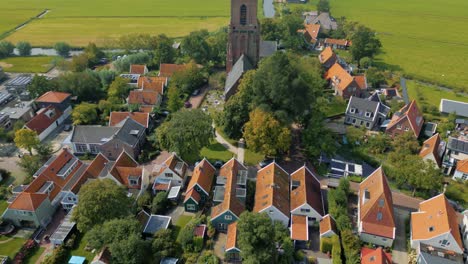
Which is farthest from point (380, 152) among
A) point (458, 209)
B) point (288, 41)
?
point (288, 41)

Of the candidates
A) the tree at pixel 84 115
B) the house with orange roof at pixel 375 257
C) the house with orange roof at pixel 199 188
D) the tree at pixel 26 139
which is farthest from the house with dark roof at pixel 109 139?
the house with orange roof at pixel 375 257

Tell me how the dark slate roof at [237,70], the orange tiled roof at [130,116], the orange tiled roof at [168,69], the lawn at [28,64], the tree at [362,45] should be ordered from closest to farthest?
the orange tiled roof at [130,116] < the dark slate roof at [237,70] < the orange tiled roof at [168,69] < the lawn at [28,64] < the tree at [362,45]

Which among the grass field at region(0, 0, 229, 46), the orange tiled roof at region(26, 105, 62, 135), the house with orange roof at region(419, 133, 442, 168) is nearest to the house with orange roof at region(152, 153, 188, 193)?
the orange tiled roof at region(26, 105, 62, 135)

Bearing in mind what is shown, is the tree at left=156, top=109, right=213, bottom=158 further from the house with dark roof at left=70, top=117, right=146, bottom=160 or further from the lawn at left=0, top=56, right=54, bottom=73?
the lawn at left=0, top=56, right=54, bottom=73

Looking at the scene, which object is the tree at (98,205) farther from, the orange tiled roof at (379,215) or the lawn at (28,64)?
the lawn at (28,64)

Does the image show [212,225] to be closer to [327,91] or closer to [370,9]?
[327,91]
